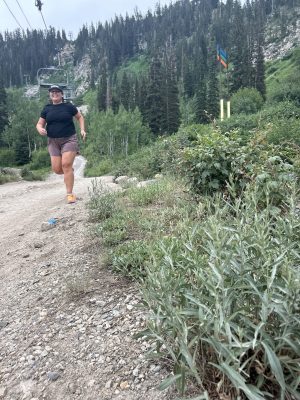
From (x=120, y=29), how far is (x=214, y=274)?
17963 cm

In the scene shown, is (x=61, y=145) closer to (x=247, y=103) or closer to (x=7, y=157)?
(x=247, y=103)

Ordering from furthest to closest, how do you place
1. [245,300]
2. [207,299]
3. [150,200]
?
[150,200], [245,300], [207,299]

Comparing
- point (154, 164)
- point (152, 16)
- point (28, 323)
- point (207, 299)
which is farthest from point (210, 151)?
point (152, 16)

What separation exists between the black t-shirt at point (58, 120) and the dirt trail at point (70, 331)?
310 centimetres

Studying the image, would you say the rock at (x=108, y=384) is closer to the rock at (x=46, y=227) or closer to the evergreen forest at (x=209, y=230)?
the evergreen forest at (x=209, y=230)

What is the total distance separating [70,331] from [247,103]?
186 ft

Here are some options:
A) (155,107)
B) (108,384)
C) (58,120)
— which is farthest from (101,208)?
(155,107)

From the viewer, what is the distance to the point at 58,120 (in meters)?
6.71

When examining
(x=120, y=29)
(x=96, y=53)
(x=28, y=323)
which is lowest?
(x=28, y=323)

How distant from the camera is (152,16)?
171 metres

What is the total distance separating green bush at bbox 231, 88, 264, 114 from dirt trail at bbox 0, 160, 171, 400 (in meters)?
48.4

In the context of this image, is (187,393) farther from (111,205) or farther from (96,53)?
(96,53)

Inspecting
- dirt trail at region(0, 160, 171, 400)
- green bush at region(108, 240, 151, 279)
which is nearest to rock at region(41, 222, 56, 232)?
dirt trail at region(0, 160, 171, 400)

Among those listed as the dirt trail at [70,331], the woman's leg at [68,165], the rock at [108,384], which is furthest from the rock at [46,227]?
the rock at [108,384]
